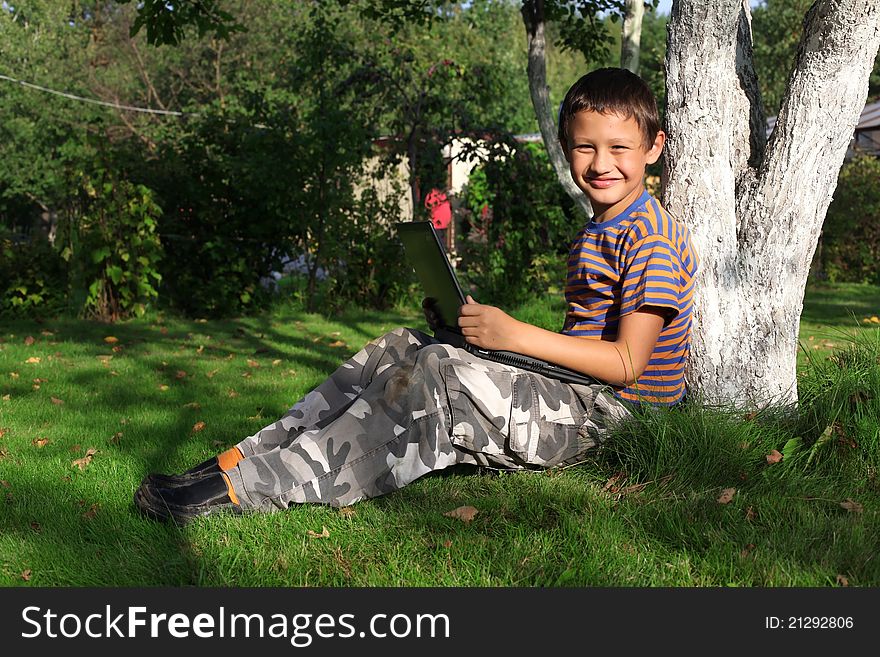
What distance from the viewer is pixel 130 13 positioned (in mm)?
33469

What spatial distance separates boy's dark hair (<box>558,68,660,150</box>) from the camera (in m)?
3.29

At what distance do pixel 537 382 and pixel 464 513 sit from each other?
55 cm

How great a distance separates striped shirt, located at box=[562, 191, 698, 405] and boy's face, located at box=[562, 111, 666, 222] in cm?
8

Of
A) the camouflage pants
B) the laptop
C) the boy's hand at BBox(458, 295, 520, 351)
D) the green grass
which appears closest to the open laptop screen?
the laptop

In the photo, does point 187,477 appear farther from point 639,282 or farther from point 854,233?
point 854,233

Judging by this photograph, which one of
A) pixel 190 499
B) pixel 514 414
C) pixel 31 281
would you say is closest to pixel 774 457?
pixel 514 414

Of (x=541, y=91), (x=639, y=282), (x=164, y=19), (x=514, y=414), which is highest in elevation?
(x=164, y=19)

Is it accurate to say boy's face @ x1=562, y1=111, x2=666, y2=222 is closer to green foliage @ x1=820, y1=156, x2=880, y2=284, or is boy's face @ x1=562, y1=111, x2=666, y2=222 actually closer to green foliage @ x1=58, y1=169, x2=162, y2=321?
green foliage @ x1=58, y1=169, x2=162, y2=321

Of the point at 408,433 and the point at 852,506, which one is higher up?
the point at 408,433

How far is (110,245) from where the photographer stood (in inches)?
387

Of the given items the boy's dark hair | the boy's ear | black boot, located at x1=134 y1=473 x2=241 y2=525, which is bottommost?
black boot, located at x1=134 y1=473 x2=241 y2=525

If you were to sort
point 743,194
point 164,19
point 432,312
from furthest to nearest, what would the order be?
point 164,19 → point 743,194 → point 432,312

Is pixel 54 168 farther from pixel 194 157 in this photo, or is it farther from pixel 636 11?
pixel 636 11

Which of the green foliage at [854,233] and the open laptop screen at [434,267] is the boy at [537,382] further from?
the green foliage at [854,233]
